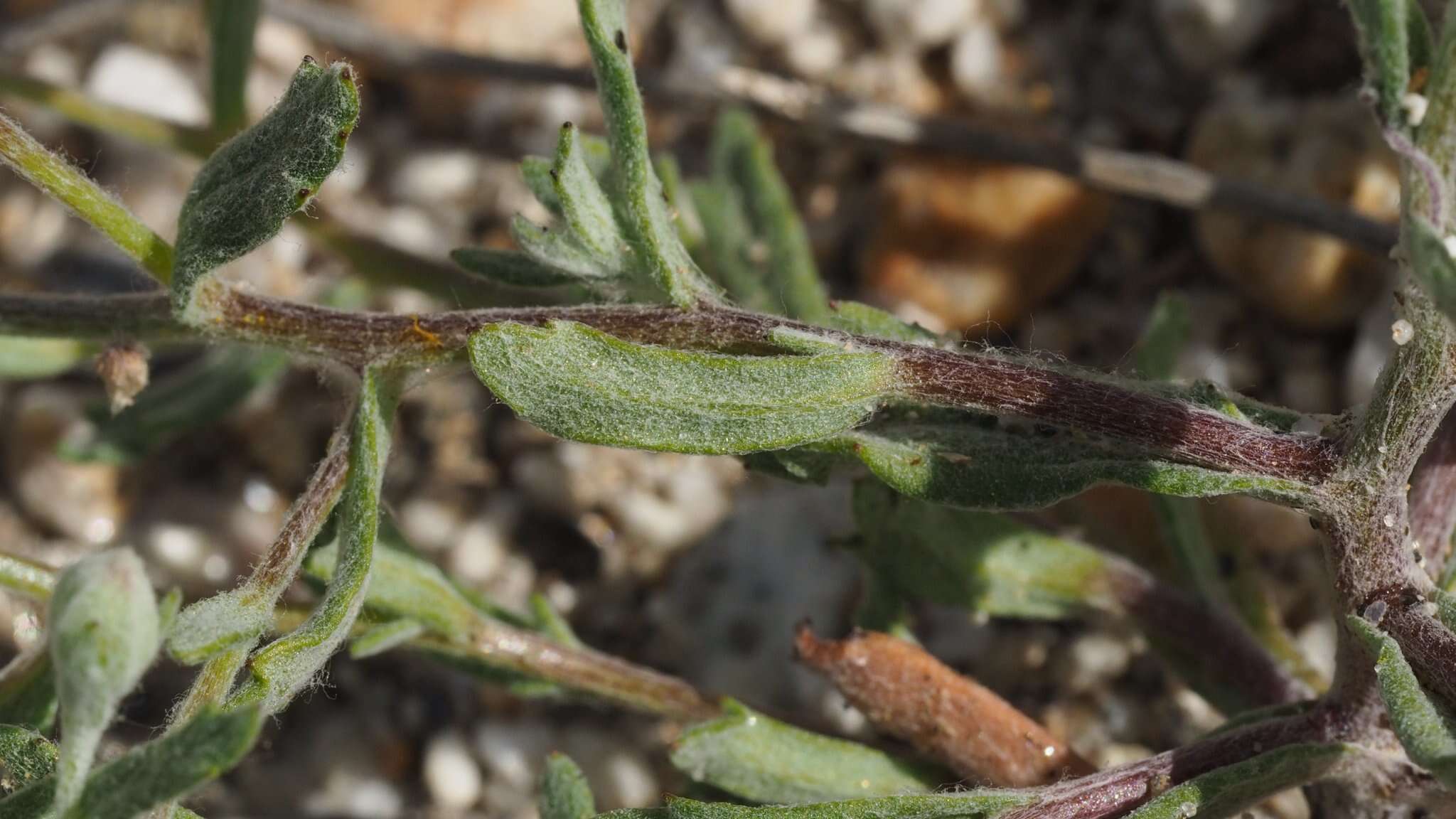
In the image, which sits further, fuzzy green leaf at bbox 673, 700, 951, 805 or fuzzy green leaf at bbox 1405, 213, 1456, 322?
fuzzy green leaf at bbox 673, 700, 951, 805

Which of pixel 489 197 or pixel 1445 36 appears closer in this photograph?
pixel 1445 36

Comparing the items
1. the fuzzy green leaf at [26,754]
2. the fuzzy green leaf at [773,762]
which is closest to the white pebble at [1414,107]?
the fuzzy green leaf at [773,762]

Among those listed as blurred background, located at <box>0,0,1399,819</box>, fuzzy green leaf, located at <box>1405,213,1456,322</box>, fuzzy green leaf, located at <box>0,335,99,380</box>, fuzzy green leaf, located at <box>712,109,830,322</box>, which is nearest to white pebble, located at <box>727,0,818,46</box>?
blurred background, located at <box>0,0,1399,819</box>

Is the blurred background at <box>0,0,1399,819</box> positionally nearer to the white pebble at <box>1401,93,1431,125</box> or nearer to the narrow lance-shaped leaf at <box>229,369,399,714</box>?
the narrow lance-shaped leaf at <box>229,369,399,714</box>

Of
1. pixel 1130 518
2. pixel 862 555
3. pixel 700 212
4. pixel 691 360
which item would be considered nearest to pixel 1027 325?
pixel 1130 518

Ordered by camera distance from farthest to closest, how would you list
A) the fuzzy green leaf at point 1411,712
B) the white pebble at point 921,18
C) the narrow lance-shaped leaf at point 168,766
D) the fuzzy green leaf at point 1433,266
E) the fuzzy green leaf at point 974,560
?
1. the white pebble at point 921,18
2. the fuzzy green leaf at point 974,560
3. the fuzzy green leaf at point 1411,712
4. the narrow lance-shaped leaf at point 168,766
5. the fuzzy green leaf at point 1433,266

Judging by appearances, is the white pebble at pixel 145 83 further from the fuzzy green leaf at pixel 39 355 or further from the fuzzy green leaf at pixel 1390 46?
the fuzzy green leaf at pixel 1390 46

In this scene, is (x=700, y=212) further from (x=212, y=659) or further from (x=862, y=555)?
(x=212, y=659)
